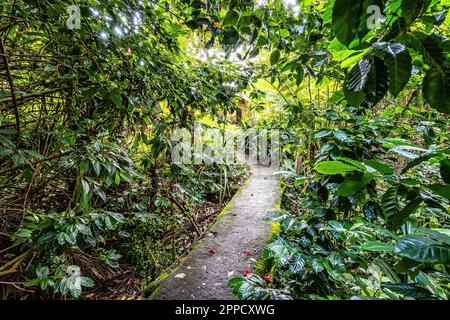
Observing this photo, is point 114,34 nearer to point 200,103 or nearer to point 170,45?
point 170,45

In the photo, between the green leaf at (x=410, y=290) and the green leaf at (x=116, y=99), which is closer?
the green leaf at (x=410, y=290)

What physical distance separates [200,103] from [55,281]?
5.66ft

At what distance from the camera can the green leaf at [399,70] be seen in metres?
0.48

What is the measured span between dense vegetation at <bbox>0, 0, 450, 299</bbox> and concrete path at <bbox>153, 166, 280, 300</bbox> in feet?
1.33

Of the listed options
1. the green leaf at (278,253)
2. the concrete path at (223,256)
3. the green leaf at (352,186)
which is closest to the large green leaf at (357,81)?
the green leaf at (352,186)

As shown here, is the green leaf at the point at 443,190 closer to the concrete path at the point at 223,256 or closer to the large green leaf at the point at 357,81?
the large green leaf at the point at 357,81

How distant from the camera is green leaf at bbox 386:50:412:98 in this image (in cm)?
48

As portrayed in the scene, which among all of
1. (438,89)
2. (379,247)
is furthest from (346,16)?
(379,247)

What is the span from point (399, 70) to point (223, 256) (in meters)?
2.26

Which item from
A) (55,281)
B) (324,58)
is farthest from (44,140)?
(324,58)

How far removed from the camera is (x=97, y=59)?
1395mm

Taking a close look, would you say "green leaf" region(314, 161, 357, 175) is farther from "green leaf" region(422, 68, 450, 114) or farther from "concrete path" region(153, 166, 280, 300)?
"concrete path" region(153, 166, 280, 300)

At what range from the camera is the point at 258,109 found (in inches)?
97.3

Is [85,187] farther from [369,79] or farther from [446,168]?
[446,168]
